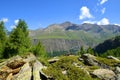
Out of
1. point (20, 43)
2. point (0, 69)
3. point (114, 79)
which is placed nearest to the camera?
point (114, 79)

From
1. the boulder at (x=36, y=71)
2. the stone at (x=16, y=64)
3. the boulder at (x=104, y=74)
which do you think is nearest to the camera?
the boulder at (x=36, y=71)

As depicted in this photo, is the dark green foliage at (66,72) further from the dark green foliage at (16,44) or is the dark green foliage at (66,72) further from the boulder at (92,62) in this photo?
the dark green foliage at (16,44)

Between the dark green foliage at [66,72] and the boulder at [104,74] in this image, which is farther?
the boulder at [104,74]

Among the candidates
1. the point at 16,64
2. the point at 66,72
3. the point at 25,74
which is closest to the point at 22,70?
the point at 25,74

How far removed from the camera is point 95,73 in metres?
22.7

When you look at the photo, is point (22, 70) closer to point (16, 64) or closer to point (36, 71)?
point (36, 71)

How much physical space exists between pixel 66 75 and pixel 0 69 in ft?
25.4

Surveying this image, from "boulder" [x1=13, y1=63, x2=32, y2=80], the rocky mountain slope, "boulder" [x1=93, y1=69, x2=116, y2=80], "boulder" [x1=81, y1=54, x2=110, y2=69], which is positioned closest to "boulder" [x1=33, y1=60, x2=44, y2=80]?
the rocky mountain slope

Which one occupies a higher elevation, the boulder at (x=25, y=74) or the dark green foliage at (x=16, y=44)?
the dark green foliage at (x=16, y=44)

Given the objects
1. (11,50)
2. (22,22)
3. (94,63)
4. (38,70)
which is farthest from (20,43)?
(38,70)

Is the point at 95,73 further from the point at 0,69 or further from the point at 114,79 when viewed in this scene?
the point at 0,69

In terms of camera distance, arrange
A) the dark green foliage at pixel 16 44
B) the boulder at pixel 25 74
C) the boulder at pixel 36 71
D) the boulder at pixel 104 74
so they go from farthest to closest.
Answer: the dark green foliage at pixel 16 44
the boulder at pixel 104 74
the boulder at pixel 25 74
the boulder at pixel 36 71

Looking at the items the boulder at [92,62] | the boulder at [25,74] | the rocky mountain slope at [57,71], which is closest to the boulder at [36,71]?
the rocky mountain slope at [57,71]

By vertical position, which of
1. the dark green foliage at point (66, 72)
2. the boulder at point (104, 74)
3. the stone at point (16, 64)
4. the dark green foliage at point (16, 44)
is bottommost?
the boulder at point (104, 74)
